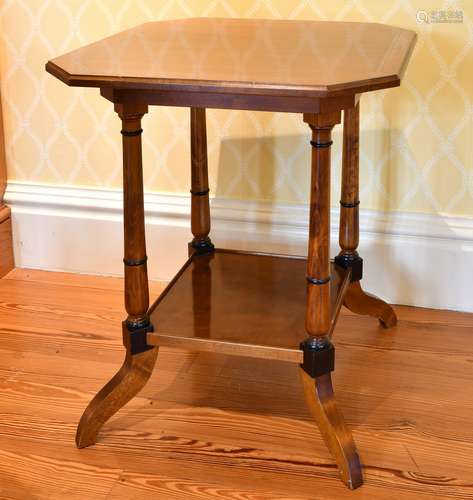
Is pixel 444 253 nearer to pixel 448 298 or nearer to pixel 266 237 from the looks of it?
pixel 448 298

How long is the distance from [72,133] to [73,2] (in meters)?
0.35

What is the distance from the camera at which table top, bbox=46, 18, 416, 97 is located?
1407mm

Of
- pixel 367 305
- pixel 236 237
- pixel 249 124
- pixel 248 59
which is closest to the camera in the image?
pixel 248 59

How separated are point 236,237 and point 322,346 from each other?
0.78 metres

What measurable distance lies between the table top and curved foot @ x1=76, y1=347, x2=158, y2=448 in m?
0.57

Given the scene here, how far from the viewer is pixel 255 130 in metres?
2.25

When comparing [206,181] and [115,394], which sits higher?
[206,181]

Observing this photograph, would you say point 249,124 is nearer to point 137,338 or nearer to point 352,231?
point 352,231

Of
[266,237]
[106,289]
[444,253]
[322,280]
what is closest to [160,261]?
[106,289]

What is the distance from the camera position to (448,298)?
228 centimetres

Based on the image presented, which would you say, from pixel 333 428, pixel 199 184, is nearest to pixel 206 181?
pixel 199 184

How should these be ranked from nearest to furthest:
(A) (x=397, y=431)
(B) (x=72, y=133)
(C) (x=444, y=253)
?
1. (A) (x=397, y=431)
2. (C) (x=444, y=253)
3. (B) (x=72, y=133)

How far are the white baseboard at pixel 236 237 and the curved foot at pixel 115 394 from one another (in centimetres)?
68

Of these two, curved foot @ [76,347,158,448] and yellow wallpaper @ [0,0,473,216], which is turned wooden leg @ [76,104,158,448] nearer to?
curved foot @ [76,347,158,448]
